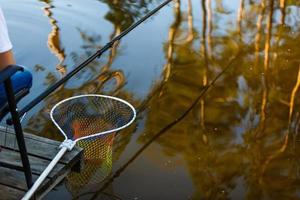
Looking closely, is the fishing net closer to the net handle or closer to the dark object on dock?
the net handle

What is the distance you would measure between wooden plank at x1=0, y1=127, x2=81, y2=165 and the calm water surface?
0.39 meters

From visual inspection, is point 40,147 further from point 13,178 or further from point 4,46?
point 4,46

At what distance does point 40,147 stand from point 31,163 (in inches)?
6.1

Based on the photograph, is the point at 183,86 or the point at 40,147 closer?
the point at 40,147

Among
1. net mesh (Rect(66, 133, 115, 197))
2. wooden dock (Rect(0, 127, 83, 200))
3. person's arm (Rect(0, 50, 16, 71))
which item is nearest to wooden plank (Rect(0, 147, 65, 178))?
wooden dock (Rect(0, 127, 83, 200))

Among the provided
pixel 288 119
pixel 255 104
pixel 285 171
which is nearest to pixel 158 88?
pixel 255 104

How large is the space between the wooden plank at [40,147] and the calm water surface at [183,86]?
1.28ft

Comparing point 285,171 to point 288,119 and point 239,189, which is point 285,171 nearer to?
point 239,189

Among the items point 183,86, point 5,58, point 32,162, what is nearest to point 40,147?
point 32,162

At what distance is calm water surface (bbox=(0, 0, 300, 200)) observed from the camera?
343cm

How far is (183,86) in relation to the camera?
189 inches

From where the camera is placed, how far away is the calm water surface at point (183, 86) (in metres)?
3.43

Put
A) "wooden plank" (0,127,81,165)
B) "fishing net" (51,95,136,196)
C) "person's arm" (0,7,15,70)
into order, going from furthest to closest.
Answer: "fishing net" (51,95,136,196) < "wooden plank" (0,127,81,165) < "person's arm" (0,7,15,70)

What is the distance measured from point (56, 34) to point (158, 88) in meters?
1.85
